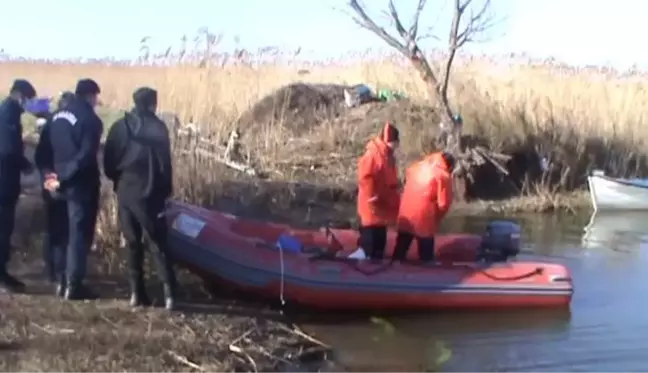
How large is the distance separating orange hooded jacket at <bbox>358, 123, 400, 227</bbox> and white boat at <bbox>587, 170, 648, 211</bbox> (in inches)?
290

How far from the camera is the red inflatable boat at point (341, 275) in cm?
922

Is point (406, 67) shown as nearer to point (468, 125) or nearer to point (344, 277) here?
point (468, 125)

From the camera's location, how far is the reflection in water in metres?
8.09

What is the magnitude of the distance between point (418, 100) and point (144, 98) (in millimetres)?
10420

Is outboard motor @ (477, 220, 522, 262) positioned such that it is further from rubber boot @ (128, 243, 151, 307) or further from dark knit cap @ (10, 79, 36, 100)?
dark knit cap @ (10, 79, 36, 100)

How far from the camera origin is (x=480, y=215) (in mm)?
15344

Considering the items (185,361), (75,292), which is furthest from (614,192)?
(185,361)

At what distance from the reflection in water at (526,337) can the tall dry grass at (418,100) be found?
4147mm

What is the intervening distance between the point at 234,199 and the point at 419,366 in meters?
5.92

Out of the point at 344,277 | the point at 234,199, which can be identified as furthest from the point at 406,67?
the point at 344,277

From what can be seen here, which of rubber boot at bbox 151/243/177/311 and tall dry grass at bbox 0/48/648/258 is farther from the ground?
tall dry grass at bbox 0/48/648/258

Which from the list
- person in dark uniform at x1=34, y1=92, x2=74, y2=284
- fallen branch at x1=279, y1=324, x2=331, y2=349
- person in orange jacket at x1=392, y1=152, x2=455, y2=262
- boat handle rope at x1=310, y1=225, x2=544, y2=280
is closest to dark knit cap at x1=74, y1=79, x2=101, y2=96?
person in dark uniform at x1=34, y1=92, x2=74, y2=284

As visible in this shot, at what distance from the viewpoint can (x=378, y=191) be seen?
965cm

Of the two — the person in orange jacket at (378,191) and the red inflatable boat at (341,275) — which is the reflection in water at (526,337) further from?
the person in orange jacket at (378,191)
